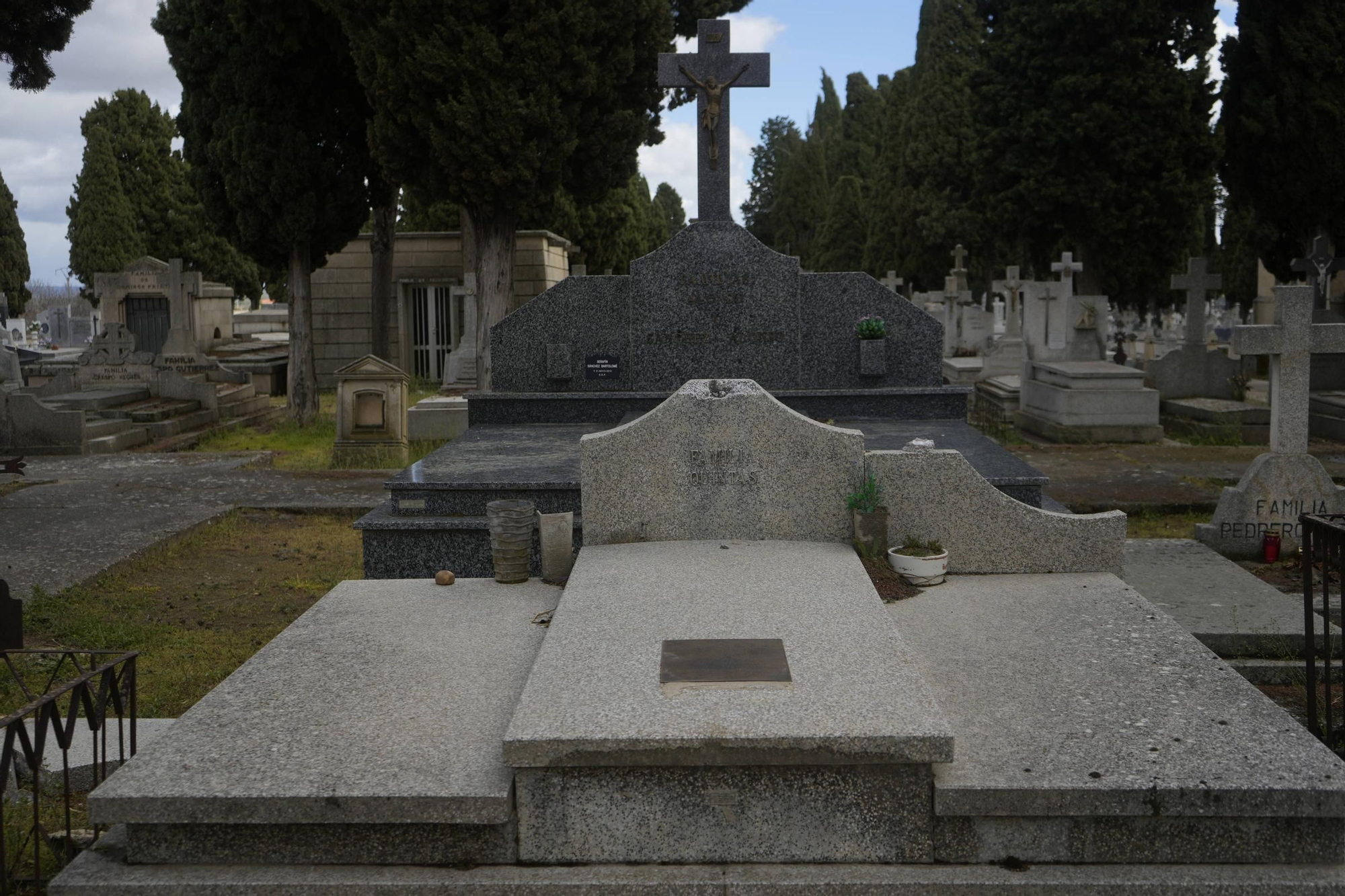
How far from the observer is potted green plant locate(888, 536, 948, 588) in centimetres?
510

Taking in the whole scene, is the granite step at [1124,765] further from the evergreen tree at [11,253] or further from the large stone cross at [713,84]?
the evergreen tree at [11,253]

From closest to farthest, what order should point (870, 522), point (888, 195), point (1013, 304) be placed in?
point (870, 522)
point (1013, 304)
point (888, 195)

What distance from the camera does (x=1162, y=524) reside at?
902 centimetres

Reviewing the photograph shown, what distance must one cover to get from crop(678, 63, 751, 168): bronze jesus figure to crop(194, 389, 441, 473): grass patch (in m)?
4.49

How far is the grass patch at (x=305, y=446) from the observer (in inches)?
487

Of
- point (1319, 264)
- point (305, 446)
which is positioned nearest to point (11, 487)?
point (305, 446)

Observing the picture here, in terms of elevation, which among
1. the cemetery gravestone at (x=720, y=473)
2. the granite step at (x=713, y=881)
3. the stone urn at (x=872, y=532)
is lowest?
the granite step at (x=713, y=881)

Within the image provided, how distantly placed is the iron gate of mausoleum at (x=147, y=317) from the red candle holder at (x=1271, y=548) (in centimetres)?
1954

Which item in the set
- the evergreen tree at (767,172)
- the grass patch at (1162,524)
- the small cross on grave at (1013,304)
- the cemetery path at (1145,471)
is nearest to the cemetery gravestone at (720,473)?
the grass patch at (1162,524)

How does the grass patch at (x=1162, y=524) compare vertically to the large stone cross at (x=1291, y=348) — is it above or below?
below

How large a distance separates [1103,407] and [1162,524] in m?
5.03

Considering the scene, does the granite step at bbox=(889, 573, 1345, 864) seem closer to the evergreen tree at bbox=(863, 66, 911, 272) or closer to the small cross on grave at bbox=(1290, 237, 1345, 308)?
the small cross on grave at bbox=(1290, 237, 1345, 308)

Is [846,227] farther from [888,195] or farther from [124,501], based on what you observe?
[124,501]

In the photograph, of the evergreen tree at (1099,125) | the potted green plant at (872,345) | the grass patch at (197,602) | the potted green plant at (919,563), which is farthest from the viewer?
the evergreen tree at (1099,125)
